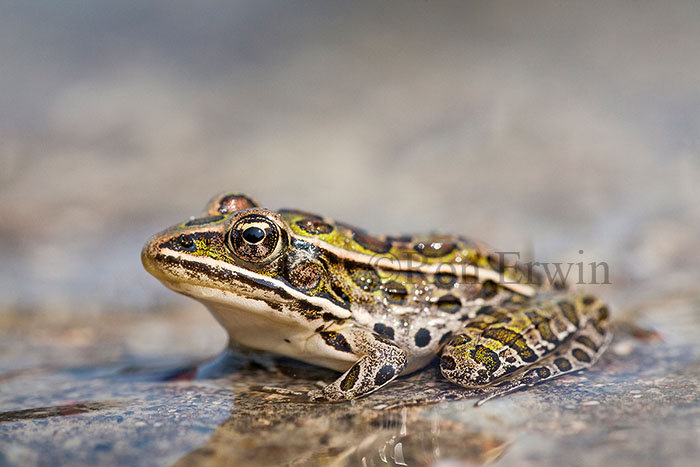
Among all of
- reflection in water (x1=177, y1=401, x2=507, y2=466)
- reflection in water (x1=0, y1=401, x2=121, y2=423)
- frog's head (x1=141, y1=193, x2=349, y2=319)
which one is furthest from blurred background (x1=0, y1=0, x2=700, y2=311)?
reflection in water (x1=177, y1=401, x2=507, y2=466)

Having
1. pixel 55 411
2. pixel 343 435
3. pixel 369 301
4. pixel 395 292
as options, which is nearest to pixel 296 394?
pixel 343 435

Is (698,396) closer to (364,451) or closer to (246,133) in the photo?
(364,451)

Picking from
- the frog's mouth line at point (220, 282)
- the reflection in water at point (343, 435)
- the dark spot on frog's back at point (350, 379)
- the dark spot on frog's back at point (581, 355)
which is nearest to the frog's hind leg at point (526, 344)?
the dark spot on frog's back at point (581, 355)

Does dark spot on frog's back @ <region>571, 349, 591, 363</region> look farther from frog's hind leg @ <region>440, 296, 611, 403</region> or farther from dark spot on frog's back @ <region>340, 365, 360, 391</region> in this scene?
dark spot on frog's back @ <region>340, 365, 360, 391</region>

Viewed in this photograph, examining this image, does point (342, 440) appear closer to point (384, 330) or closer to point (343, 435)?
point (343, 435)

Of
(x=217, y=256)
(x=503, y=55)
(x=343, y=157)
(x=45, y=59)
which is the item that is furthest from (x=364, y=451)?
(x=45, y=59)

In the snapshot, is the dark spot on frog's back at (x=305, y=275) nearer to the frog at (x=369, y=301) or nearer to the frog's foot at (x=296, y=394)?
the frog at (x=369, y=301)
